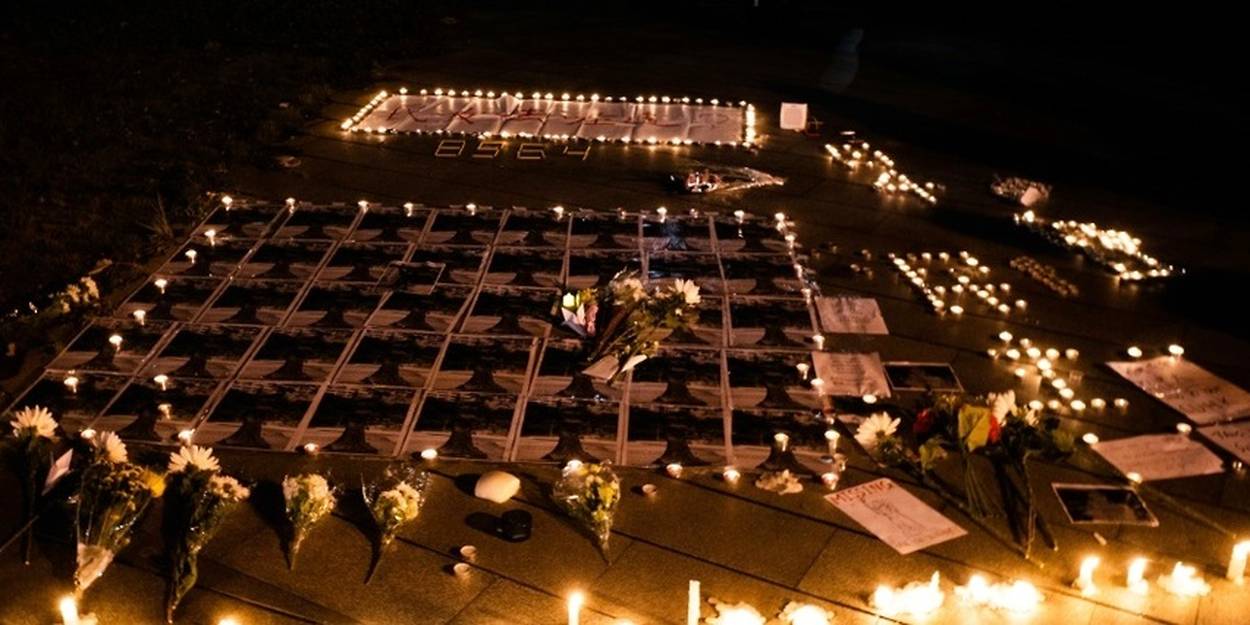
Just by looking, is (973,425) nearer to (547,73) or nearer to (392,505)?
(392,505)

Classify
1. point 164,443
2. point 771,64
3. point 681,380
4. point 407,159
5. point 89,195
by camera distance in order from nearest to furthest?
point 164,443
point 681,380
point 89,195
point 407,159
point 771,64

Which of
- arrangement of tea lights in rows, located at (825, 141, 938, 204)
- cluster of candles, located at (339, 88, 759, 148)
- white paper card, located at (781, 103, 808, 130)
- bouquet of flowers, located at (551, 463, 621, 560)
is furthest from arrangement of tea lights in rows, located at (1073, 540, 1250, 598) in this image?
white paper card, located at (781, 103, 808, 130)

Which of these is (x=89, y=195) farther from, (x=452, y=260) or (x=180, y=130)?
(x=452, y=260)

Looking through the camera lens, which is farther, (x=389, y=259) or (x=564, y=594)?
(x=389, y=259)

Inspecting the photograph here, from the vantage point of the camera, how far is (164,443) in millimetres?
5203

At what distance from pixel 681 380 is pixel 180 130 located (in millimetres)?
6023

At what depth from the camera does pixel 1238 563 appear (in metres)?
4.39

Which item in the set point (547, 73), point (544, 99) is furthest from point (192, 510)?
point (547, 73)

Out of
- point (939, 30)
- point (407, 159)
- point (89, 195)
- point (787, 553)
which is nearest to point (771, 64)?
point (939, 30)

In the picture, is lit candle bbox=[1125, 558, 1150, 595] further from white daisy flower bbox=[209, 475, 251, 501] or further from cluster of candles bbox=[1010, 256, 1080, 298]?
white daisy flower bbox=[209, 475, 251, 501]

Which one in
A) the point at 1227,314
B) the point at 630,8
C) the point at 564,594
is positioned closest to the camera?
the point at 564,594

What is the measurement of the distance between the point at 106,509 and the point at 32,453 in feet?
2.29

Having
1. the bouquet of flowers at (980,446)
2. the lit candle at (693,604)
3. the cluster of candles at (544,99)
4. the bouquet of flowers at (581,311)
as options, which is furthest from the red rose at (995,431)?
the cluster of candles at (544,99)

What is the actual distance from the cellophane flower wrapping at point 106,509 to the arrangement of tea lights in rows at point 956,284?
4365mm
